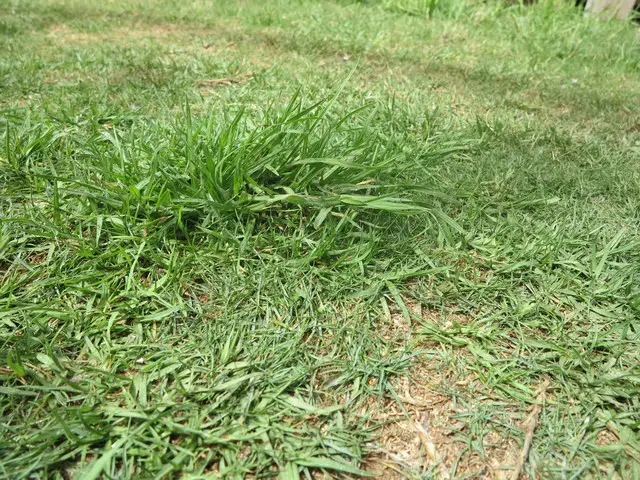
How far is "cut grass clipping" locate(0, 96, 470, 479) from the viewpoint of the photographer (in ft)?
4.06

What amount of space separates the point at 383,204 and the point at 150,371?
0.95 metres

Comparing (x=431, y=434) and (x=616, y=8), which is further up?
(x=616, y=8)

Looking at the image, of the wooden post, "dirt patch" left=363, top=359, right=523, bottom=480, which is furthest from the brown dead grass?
Answer: the wooden post

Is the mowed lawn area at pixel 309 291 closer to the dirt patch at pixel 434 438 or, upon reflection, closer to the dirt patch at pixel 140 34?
the dirt patch at pixel 434 438

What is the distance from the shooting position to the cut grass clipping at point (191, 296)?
4.06 feet

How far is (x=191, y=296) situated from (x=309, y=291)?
1.28ft

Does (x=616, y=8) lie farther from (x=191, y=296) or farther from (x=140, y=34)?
(x=191, y=296)

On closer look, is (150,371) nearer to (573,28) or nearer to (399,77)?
(399,77)

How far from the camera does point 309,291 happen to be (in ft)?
5.40

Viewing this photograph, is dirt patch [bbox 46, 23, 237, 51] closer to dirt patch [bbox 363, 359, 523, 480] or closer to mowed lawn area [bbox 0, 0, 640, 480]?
mowed lawn area [bbox 0, 0, 640, 480]

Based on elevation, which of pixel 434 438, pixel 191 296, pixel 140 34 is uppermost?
A: pixel 140 34

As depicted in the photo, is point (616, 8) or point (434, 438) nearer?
Answer: point (434, 438)

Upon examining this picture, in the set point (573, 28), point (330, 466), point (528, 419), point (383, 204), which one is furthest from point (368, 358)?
point (573, 28)

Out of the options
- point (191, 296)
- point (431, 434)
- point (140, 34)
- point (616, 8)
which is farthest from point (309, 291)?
point (616, 8)
